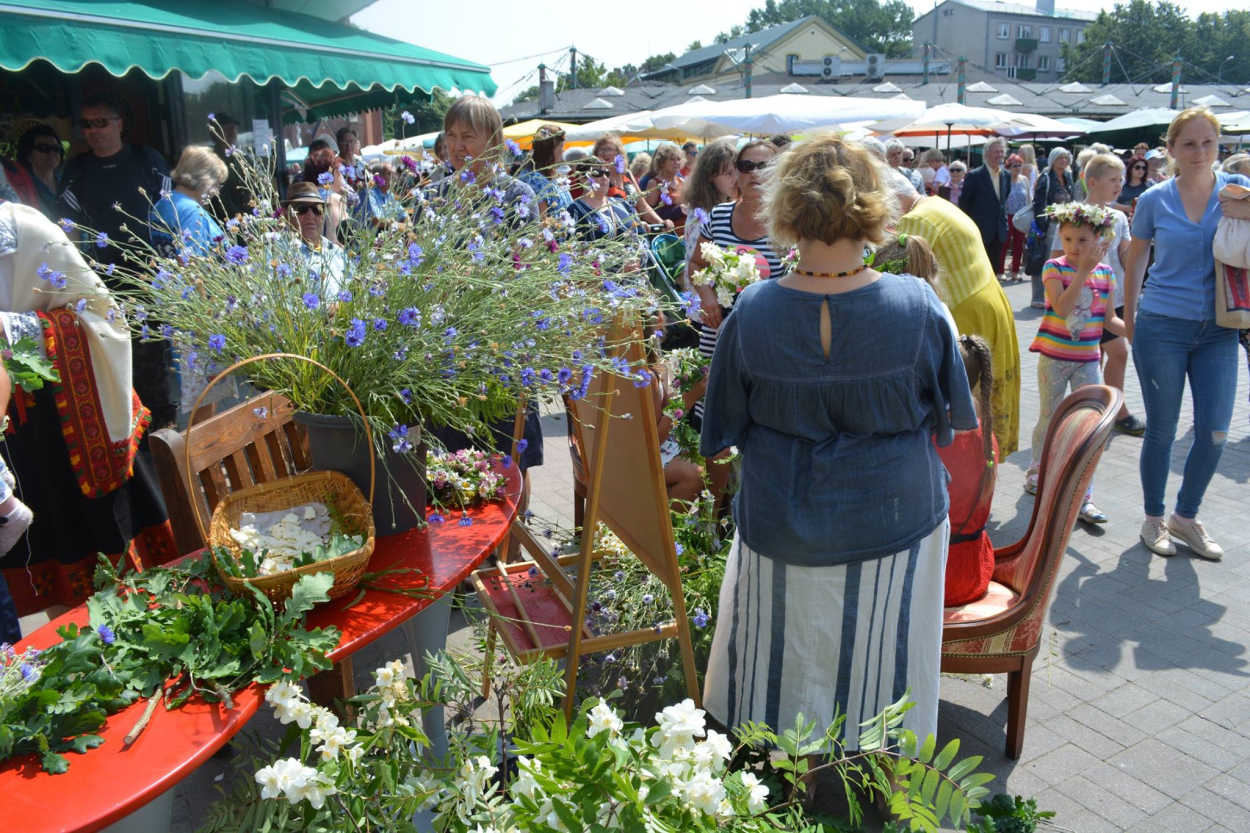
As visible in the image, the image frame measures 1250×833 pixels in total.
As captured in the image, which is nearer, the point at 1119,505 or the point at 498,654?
the point at 498,654

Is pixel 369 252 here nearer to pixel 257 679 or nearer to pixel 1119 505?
pixel 257 679

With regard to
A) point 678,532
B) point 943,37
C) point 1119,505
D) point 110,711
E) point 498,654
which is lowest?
point 1119,505

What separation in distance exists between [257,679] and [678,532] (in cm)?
159

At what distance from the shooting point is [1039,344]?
4.72 meters

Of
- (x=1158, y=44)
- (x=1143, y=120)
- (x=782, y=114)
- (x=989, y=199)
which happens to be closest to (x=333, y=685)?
(x=782, y=114)

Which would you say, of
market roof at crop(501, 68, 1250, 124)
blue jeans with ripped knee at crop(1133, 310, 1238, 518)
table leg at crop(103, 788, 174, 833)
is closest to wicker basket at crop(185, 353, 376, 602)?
table leg at crop(103, 788, 174, 833)

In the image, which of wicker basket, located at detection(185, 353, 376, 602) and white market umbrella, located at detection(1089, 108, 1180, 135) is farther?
white market umbrella, located at detection(1089, 108, 1180, 135)

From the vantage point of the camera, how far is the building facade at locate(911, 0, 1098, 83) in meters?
82.5

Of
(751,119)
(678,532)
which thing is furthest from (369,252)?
(751,119)

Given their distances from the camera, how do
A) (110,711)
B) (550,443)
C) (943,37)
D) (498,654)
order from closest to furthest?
(110,711) → (498,654) → (550,443) → (943,37)

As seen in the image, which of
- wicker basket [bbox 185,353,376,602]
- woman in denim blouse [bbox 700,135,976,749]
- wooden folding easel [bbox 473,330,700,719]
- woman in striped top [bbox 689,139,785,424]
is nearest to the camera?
wicker basket [bbox 185,353,376,602]

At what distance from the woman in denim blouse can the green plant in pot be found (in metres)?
0.38

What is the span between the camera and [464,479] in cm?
234

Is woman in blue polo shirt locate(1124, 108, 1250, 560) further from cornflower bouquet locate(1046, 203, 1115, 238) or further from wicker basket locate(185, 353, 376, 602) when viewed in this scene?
wicker basket locate(185, 353, 376, 602)
